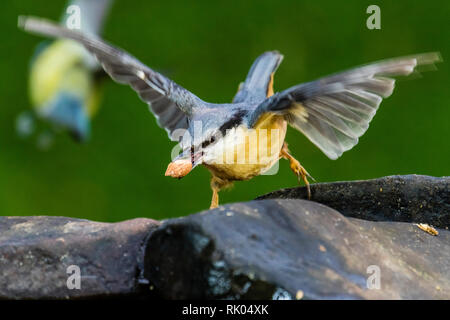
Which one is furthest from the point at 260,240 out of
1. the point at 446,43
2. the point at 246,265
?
the point at 446,43

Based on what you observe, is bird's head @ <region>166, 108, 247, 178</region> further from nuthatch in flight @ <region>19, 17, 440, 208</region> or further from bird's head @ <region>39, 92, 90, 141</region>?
bird's head @ <region>39, 92, 90, 141</region>

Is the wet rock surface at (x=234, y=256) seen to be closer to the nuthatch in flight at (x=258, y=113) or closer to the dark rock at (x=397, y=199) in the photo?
the dark rock at (x=397, y=199)

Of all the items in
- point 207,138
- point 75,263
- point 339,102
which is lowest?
point 75,263

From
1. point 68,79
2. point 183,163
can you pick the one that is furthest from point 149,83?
point 68,79

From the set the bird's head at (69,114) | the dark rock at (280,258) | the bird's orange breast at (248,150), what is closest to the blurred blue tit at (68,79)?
the bird's head at (69,114)

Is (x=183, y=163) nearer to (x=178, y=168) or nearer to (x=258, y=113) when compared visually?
(x=178, y=168)

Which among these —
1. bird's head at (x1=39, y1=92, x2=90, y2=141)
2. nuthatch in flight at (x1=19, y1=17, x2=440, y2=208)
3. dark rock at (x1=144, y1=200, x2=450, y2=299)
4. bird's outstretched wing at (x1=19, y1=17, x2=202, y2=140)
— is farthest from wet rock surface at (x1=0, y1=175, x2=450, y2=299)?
bird's head at (x1=39, y1=92, x2=90, y2=141)

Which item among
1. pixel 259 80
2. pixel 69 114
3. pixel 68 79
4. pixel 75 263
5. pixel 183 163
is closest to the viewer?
pixel 75 263

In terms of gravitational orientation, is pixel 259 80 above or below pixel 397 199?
above
